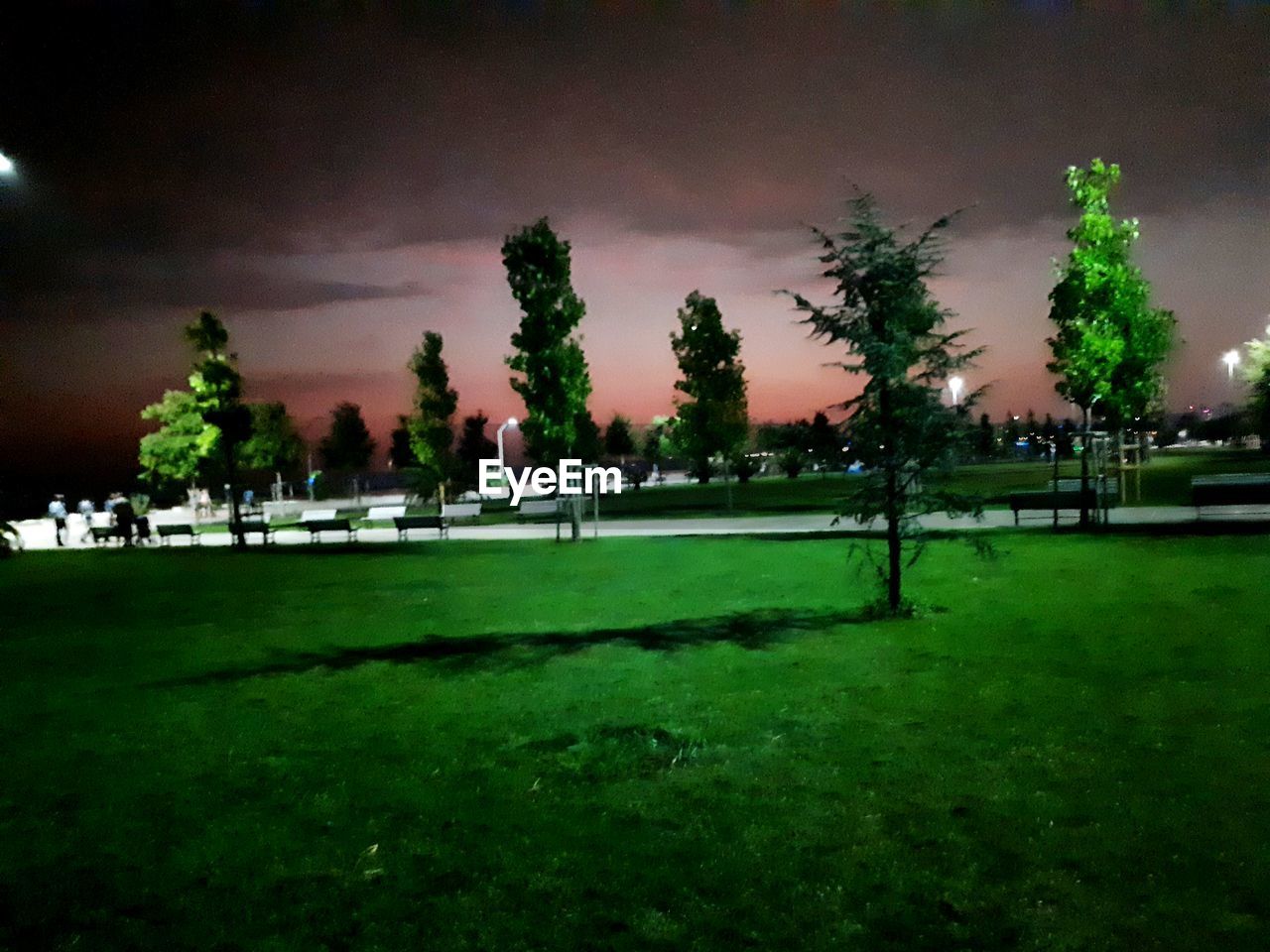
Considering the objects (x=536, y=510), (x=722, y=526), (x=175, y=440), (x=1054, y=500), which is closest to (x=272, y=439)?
(x=175, y=440)

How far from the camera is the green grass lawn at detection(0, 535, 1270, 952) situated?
15.0 ft

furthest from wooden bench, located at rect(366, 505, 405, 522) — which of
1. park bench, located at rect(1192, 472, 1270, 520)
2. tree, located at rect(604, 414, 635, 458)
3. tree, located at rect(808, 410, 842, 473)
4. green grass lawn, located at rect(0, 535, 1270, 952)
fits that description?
tree, located at rect(604, 414, 635, 458)

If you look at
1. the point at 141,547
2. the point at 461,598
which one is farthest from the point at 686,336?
the point at 461,598

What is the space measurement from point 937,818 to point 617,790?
198 cm

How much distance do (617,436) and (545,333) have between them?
220 feet

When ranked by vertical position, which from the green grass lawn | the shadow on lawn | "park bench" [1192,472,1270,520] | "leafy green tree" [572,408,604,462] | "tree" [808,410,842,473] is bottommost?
the green grass lawn

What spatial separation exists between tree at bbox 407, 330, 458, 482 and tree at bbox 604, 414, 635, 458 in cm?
4861

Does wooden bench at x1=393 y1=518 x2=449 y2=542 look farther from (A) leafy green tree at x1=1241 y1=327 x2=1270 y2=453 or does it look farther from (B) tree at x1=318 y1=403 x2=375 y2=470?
(B) tree at x1=318 y1=403 x2=375 y2=470

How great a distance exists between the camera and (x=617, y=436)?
9119 cm

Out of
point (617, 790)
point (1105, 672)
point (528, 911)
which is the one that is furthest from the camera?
point (1105, 672)

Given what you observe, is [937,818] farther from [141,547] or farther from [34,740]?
[141,547]

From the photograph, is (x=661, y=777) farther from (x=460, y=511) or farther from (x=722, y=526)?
(x=460, y=511)

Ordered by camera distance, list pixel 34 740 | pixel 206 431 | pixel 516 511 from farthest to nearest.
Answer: pixel 206 431, pixel 516 511, pixel 34 740

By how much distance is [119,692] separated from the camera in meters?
9.66
